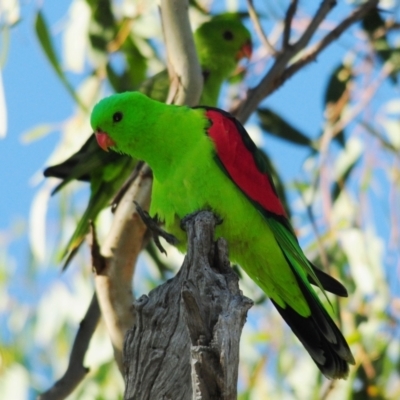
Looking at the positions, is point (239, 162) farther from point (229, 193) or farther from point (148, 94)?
point (148, 94)

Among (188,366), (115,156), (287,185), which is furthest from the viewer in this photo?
(287,185)

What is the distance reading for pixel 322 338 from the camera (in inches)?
115

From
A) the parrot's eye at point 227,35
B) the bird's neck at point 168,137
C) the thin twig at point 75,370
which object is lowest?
the thin twig at point 75,370

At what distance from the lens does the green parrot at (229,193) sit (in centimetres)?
282

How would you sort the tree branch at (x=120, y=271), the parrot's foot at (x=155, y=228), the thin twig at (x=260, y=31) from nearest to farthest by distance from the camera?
the parrot's foot at (x=155, y=228)
the tree branch at (x=120, y=271)
the thin twig at (x=260, y=31)

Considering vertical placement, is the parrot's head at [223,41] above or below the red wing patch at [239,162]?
above

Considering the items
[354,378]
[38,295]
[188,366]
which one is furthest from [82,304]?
[188,366]

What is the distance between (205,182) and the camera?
2.79 m

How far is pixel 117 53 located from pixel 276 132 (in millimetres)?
907

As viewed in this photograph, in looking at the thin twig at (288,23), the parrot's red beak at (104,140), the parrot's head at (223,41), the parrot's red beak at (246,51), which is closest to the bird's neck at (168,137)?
the parrot's red beak at (104,140)

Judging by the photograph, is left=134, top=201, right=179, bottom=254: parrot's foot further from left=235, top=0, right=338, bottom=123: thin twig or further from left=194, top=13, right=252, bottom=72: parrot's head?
left=194, top=13, right=252, bottom=72: parrot's head

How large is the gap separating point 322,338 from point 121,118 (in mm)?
1095

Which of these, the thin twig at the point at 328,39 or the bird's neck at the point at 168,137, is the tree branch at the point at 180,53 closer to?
the bird's neck at the point at 168,137

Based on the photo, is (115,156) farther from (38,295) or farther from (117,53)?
(38,295)
